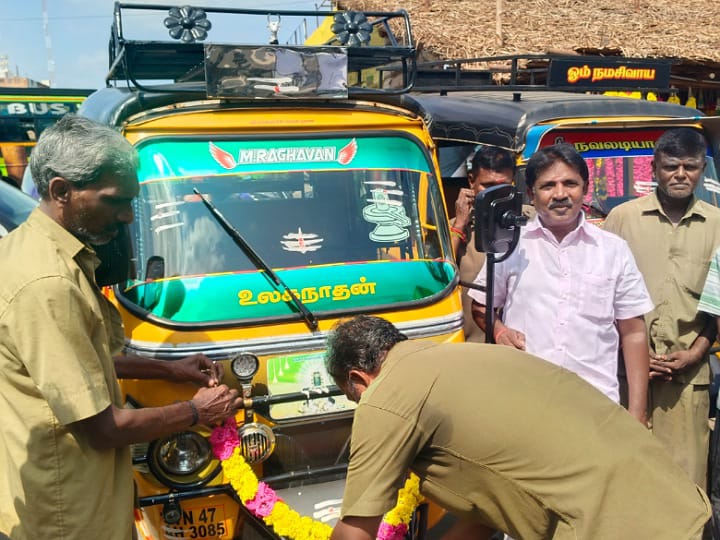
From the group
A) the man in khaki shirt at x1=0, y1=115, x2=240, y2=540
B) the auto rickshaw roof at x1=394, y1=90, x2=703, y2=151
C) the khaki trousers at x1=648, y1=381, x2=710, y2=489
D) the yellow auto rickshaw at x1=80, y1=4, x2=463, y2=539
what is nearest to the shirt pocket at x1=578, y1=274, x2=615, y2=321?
the yellow auto rickshaw at x1=80, y1=4, x2=463, y2=539

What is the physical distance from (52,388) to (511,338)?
200cm

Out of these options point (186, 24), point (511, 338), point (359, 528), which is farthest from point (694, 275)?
point (186, 24)

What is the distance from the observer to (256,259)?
319 centimetres

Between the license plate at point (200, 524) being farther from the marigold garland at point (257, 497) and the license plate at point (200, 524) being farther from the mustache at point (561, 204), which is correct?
the mustache at point (561, 204)

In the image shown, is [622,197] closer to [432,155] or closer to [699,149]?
[699,149]

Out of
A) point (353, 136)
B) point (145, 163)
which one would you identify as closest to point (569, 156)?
point (353, 136)

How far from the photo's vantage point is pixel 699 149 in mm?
3600

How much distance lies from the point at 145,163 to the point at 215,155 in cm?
33

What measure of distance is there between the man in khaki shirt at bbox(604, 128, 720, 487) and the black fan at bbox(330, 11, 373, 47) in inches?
70.5

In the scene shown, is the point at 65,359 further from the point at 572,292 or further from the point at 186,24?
the point at 186,24

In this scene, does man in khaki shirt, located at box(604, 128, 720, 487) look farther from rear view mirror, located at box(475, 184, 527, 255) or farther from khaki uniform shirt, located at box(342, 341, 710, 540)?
khaki uniform shirt, located at box(342, 341, 710, 540)

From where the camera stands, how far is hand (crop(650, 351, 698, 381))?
140 inches

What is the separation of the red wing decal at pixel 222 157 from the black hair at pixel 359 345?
56.1 inches

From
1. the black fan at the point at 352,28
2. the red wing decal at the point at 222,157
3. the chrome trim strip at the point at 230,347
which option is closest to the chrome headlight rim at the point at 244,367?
the chrome trim strip at the point at 230,347
